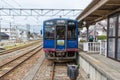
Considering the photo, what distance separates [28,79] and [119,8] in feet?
16.8

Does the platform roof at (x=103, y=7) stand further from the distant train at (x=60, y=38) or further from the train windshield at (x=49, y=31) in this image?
the train windshield at (x=49, y=31)

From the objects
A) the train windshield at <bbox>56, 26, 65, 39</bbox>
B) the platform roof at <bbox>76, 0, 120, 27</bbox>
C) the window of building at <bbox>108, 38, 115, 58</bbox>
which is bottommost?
the window of building at <bbox>108, 38, 115, 58</bbox>

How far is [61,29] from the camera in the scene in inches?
649

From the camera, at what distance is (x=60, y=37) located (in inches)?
647

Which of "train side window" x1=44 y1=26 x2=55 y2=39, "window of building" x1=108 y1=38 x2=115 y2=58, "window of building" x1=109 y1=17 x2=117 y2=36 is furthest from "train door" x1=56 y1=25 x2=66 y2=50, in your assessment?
"window of building" x1=109 y1=17 x2=117 y2=36

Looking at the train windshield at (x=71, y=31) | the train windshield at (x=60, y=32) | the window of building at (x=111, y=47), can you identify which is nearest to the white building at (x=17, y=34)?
the train windshield at (x=60, y=32)

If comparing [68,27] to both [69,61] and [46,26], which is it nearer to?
[46,26]

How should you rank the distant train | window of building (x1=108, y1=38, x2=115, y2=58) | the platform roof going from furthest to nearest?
the distant train → window of building (x1=108, y1=38, x2=115, y2=58) → the platform roof

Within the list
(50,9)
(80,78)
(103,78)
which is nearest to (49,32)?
(80,78)

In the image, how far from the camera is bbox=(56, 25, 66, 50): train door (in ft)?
53.6

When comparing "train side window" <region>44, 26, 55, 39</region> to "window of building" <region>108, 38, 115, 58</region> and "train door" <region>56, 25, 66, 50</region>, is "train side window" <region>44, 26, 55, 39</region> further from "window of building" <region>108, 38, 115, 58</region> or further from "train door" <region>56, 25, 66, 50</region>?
"window of building" <region>108, 38, 115, 58</region>

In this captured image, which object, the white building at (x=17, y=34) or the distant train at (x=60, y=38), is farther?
the white building at (x=17, y=34)

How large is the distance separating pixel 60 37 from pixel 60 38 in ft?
0.21

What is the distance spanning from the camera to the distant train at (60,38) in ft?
53.6
